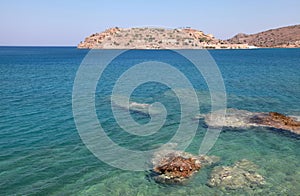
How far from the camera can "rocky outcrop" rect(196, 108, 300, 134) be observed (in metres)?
24.7

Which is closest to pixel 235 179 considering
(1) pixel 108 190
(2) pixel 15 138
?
(1) pixel 108 190

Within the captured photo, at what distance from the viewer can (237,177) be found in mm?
16047

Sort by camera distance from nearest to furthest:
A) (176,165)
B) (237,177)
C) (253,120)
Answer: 1. (237,177)
2. (176,165)
3. (253,120)

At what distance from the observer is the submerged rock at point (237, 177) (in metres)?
15.3

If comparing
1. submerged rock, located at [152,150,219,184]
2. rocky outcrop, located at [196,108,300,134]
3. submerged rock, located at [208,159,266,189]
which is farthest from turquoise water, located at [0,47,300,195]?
rocky outcrop, located at [196,108,300,134]

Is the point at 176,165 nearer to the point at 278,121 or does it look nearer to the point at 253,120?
the point at 253,120

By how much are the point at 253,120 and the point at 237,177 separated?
11.9 meters

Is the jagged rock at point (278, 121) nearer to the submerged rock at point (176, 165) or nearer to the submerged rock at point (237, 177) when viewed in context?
the submerged rock at point (237, 177)

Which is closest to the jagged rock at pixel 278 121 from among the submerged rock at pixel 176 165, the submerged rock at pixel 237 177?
the submerged rock at pixel 237 177

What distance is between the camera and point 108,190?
50.1 feet

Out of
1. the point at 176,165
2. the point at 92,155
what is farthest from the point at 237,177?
the point at 92,155

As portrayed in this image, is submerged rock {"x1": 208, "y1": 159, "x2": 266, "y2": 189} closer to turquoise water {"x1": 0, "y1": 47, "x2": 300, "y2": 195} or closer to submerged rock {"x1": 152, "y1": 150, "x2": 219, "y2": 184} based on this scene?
turquoise water {"x1": 0, "y1": 47, "x2": 300, "y2": 195}

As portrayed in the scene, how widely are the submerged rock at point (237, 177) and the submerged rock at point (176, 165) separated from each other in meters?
1.28

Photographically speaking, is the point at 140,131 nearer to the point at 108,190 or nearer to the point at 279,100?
the point at 108,190
